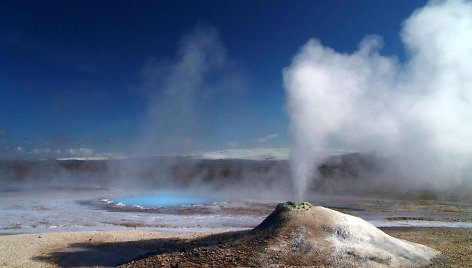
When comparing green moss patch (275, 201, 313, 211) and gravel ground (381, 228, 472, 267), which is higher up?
green moss patch (275, 201, 313, 211)

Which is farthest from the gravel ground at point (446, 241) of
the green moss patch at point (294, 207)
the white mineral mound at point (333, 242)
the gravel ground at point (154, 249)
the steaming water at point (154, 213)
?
the green moss patch at point (294, 207)

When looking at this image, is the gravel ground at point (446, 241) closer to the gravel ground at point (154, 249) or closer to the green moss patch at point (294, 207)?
the gravel ground at point (154, 249)

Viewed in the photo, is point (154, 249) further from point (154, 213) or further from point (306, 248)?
point (154, 213)

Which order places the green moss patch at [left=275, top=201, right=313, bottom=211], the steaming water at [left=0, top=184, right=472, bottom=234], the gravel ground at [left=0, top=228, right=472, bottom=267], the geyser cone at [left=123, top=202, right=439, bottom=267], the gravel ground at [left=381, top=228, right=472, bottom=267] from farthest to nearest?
the steaming water at [left=0, top=184, right=472, bottom=234]
the green moss patch at [left=275, top=201, right=313, bottom=211]
the gravel ground at [left=381, top=228, right=472, bottom=267]
the gravel ground at [left=0, top=228, right=472, bottom=267]
the geyser cone at [left=123, top=202, right=439, bottom=267]

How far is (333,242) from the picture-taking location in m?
11.1

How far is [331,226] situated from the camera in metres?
11.5

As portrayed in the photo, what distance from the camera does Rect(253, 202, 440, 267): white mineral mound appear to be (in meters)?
10.6

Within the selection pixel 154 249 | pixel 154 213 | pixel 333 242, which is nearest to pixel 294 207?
pixel 333 242

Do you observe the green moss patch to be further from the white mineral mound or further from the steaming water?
the steaming water

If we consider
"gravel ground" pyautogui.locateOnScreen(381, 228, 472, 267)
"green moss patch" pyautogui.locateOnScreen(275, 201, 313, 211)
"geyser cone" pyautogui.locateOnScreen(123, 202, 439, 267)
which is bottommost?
"gravel ground" pyautogui.locateOnScreen(381, 228, 472, 267)

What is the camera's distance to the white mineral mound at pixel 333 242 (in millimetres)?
10633

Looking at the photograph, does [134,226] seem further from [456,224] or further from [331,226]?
[456,224]

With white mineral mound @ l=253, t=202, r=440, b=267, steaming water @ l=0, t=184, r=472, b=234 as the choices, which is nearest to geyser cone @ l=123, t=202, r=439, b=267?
white mineral mound @ l=253, t=202, r=440, b=267

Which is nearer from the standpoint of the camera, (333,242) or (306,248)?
(306,248)
